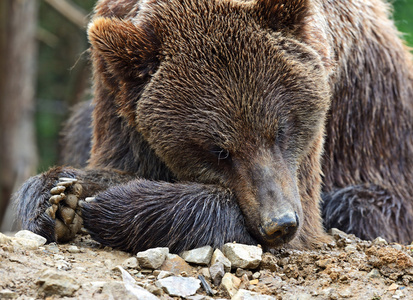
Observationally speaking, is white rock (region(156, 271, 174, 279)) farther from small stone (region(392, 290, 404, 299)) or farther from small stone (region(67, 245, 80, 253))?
small stone (region(392, 290, 404, 299))

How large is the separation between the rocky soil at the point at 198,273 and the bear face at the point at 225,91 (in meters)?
0.25

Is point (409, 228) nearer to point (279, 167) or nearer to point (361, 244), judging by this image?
point (361, 244)

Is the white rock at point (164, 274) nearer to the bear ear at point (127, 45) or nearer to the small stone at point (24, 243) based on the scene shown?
the small stone at point (24, 243)

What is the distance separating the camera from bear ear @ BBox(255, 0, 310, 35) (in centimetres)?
432

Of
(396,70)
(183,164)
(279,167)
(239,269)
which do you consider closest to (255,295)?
(239,269)

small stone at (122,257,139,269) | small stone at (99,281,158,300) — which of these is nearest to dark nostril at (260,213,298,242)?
small stone at (122,257,139,269)

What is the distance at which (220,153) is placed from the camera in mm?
4113

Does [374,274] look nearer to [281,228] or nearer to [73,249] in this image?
[281,228]

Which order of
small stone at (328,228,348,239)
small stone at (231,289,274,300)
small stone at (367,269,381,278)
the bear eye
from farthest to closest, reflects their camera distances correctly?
1. small stone at (328,228,348,239)
2. the bear eye
3. small stone at (367,269,381,278)
4. small stone at (231,289,274,300)

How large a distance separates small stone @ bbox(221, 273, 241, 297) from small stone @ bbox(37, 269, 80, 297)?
2.77 feet

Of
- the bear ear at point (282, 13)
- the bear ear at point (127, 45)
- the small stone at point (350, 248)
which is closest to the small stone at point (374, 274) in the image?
the small stone at point (350, 248)

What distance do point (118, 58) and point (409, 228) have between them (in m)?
3.21

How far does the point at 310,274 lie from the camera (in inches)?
145

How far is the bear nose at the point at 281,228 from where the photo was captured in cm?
372
